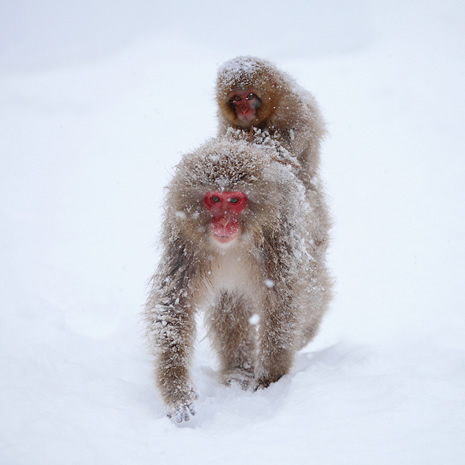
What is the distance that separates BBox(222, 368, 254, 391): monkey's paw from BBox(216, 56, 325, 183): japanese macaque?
1247 mm

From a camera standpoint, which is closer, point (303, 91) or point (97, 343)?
point (97, 343)

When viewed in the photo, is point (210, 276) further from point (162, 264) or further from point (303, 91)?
point (303, 91)

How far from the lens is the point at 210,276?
272 centimetres

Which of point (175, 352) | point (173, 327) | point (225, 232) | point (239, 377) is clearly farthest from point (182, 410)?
point (225, 232)

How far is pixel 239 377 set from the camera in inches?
119

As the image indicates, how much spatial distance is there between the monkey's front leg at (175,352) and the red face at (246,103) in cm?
140

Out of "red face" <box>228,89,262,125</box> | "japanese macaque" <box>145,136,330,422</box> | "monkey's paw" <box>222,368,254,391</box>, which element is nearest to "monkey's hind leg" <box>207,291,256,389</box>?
"monkey's paw" <box>222,368,254,391</box>

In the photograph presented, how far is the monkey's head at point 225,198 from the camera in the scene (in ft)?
8.00

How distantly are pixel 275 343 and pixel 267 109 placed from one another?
154cm

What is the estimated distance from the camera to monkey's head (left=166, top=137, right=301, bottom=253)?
2.44 meters

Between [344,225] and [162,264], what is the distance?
6.32m

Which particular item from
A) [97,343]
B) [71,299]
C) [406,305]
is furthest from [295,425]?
[71,299]

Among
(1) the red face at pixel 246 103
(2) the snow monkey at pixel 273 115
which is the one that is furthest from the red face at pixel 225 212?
(1) the red face at pixel 246 103

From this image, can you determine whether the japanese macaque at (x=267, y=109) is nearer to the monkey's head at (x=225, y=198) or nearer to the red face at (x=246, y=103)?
the red face at (x=246, y=103)
